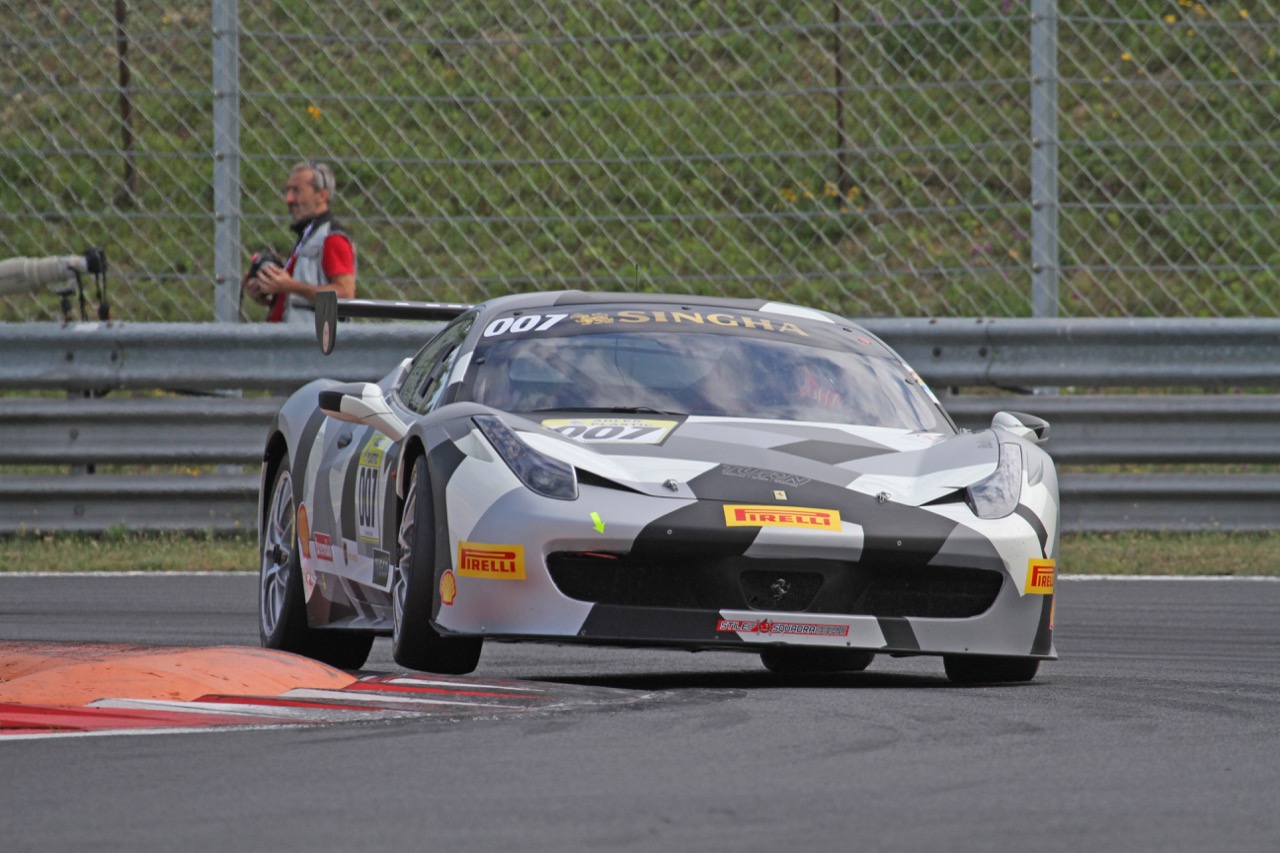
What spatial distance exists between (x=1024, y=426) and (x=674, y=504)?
157 cm

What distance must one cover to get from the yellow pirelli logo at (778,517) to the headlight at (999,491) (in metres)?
0.46

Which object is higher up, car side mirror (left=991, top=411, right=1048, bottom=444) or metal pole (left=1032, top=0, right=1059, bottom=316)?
metal pole (left=1032, top=0, right=1059, bottom=316)

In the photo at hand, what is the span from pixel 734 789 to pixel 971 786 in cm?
42

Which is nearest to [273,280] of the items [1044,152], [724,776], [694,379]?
[1044,152]

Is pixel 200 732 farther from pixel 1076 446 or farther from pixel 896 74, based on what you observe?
pixel 896 74

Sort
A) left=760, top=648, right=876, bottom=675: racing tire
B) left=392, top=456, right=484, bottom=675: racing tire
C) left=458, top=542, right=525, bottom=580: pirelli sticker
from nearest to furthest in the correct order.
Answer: left=458, top=542, right=525, bottom=580: pirelli sticker, left=392, top=456, right=484, bottom=675: racing tire, left=760, top=648, right=876, bottom=675: racing tire

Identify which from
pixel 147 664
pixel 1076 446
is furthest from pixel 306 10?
pixel 147 664

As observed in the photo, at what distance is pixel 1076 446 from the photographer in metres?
10.3

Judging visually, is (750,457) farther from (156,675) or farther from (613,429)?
(156,675)

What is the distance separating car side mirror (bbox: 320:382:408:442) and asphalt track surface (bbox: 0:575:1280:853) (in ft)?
3.21

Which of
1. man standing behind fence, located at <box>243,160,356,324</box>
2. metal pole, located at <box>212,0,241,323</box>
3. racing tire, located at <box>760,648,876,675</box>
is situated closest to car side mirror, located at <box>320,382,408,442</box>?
racing tire, located at <box>760,648,876,675</box>

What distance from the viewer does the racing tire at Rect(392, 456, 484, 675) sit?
5.79 metres

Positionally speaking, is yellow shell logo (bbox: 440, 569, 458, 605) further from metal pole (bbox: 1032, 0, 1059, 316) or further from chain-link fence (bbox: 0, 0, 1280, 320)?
metal pole (bbox: 1032, 0, 1059, 316)

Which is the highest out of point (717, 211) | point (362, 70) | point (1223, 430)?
point (362, 70)
